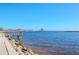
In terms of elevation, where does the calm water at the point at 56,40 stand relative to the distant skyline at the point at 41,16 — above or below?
below

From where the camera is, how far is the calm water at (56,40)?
14.0 ft

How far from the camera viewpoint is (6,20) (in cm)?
431

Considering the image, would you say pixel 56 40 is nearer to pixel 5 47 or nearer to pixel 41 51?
pixel 41 51

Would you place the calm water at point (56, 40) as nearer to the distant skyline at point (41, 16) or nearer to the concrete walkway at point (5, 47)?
the distant skyline at point (41, 16)

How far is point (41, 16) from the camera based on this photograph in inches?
168

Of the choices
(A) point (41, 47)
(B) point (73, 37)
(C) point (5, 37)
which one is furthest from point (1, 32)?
(B) point (73, 37)

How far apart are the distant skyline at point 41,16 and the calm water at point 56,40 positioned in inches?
2.6

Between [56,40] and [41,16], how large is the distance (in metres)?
0.34

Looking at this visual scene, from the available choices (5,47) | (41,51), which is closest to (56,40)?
(41,51)

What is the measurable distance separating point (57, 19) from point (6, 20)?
0.56 meters

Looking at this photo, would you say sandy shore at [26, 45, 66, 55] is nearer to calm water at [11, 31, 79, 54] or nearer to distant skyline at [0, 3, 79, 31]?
calm water at [11, 31, 79, 54]

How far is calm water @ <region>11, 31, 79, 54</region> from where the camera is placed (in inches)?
169

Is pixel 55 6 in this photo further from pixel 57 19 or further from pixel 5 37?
pixel 5 37

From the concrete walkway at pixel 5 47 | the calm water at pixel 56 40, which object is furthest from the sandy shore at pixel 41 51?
the concrete walkway at pixel 5 47
